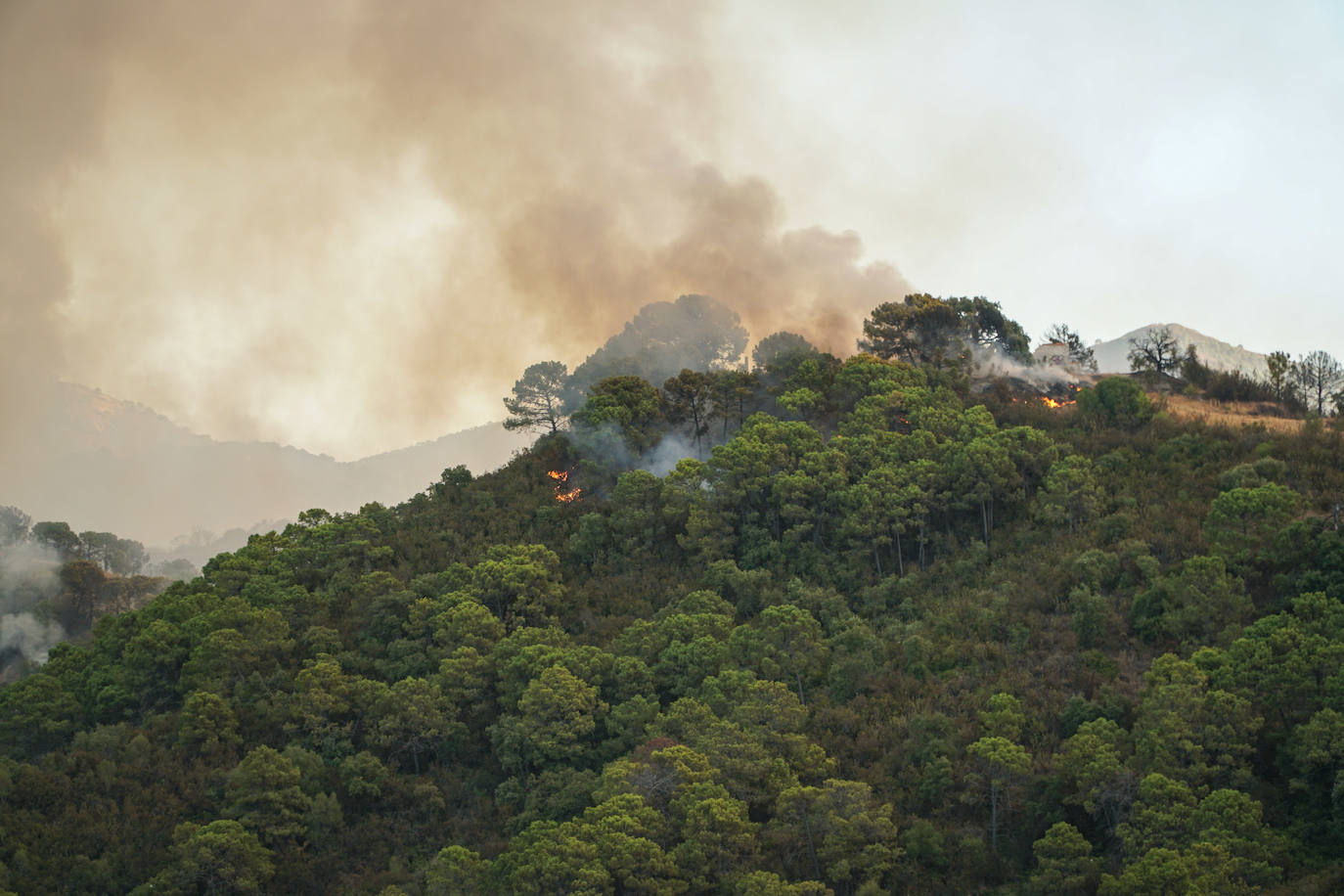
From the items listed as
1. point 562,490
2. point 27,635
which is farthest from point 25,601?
point 562,490

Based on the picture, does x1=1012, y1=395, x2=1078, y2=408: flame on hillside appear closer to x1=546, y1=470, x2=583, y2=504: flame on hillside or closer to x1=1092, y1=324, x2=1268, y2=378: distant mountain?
x1=546, y1=470, x2=583, y2=504: flame on hillside

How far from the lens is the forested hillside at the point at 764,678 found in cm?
4341

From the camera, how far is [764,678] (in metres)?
54.5

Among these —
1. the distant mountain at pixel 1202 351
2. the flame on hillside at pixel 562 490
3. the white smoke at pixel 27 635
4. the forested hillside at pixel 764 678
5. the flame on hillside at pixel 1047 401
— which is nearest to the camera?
the forested hillside at pixel 764 678

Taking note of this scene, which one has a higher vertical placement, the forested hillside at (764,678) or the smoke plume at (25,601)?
the smoke plume at (25,601)

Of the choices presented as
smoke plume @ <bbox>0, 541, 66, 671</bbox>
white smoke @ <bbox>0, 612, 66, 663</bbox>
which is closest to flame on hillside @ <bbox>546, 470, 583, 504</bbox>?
smoke plume @ <bbox>0, 541, 66, 671</bbox>

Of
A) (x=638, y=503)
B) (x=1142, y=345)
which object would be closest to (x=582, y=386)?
(x=638, y=503)

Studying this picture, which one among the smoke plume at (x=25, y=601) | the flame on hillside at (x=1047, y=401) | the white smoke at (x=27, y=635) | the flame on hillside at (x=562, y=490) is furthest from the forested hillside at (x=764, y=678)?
the smoke plume at (x=25, y=601)

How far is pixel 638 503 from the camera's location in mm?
70938

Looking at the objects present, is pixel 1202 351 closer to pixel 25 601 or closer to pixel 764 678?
pixel 764 678

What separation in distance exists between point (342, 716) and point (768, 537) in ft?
83.4

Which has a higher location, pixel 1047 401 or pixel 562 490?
pixel 1047 401

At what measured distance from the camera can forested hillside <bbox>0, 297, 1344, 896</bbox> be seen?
43406 mm

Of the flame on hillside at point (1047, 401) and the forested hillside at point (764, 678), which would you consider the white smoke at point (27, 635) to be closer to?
the forested hillside at point (764, 678)
